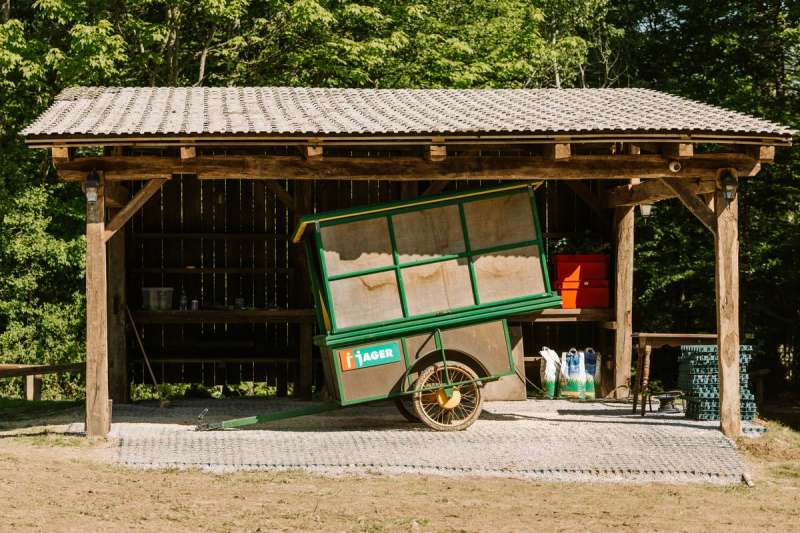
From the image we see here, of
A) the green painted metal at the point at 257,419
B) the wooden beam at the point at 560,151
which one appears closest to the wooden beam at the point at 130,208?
the green painted metal at the point at 257,419

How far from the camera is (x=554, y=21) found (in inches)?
1048

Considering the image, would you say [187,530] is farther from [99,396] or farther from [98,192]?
[98,192]

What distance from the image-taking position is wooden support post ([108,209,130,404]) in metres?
14.5

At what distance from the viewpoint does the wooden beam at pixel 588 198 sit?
1573 centimetres

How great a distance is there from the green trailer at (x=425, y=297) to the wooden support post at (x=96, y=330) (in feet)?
4.34

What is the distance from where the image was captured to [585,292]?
1521 centimetres

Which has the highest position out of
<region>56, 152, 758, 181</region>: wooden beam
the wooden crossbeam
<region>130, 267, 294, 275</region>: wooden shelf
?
<region>56, 152, 758, 181</region>: wooden beam

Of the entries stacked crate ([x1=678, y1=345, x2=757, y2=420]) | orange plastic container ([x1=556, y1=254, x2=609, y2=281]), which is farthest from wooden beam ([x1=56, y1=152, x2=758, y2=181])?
orange plastic container ([x1=556, y1=254, x2=609, y2=281])

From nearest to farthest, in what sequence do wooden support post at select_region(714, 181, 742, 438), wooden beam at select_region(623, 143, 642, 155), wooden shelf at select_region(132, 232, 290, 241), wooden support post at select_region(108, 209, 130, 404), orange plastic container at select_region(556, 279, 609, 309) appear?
1. wooden support post at select_region(714, 181, 742, 438)
2. wooden beam at select_region(623, 143, 642, 155)
3. wooden support post at select_region(108, 209, 130, 404)
4. orange plastic container at select_region(556, 279, 609, 309)
5. wooden shelf at select_region(132, 232, 290, 241)

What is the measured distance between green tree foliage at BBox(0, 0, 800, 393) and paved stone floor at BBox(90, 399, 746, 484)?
697cm

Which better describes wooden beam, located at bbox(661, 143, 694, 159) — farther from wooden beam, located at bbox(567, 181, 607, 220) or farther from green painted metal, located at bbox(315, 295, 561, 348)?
wooden beam, located at bbox(567, 181, 607, 220)

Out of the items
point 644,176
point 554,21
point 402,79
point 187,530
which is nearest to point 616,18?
point 554,21

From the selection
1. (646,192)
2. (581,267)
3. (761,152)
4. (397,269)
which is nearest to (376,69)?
(581,267)

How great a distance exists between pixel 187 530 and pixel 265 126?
5020 mm
